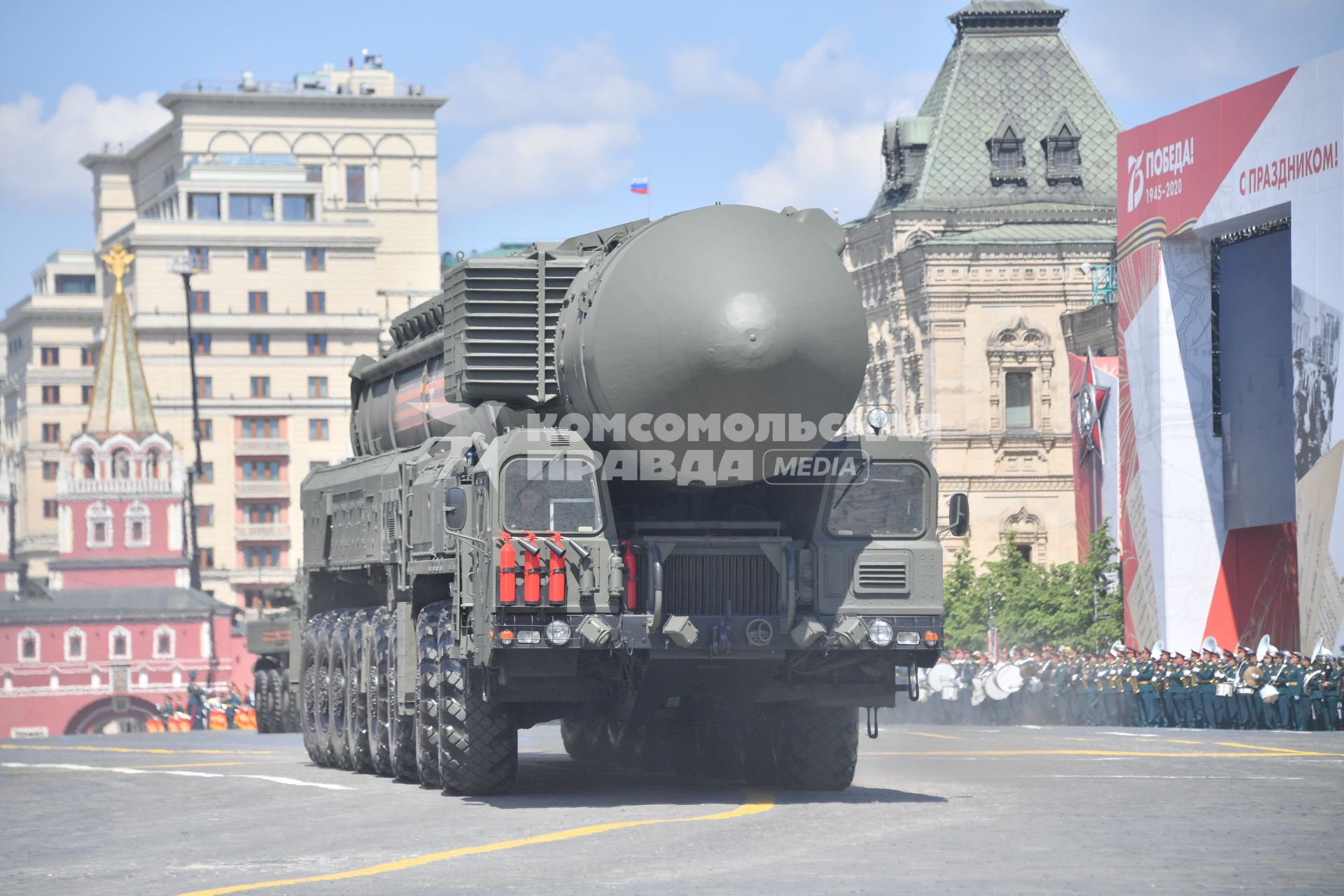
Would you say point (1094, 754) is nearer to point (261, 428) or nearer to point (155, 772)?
point (155, 772)

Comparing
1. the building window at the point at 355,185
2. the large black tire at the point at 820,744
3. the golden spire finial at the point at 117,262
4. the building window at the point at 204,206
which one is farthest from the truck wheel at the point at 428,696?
the building window at the point at 355,185

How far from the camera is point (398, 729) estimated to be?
929 inches

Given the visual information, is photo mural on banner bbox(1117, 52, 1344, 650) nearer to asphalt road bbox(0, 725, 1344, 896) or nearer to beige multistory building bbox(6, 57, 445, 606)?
asphalt road bbox(0, 725, 1344, 896)

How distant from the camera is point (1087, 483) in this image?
2430 inches

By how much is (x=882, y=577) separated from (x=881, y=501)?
68 centimetres

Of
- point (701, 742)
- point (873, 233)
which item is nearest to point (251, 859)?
point (701, 742)

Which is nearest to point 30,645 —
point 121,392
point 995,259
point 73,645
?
point 73,645

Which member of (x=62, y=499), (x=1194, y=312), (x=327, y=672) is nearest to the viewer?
(x=327, y=672)

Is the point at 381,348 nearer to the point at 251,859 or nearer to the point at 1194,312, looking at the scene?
the point at 251,859

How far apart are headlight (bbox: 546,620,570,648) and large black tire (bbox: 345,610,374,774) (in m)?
6.16

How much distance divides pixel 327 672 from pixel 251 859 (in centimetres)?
1124

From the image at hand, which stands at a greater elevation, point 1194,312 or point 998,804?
point 1194,312

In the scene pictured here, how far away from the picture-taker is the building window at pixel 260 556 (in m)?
126

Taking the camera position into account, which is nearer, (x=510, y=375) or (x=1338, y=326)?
(x=510, y=375)
